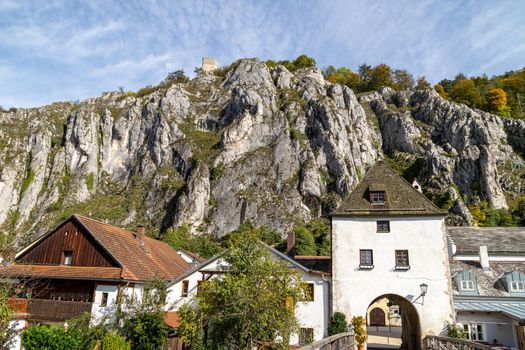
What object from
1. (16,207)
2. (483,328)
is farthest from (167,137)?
(483,328)

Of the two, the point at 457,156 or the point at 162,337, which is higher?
the point at 457,156

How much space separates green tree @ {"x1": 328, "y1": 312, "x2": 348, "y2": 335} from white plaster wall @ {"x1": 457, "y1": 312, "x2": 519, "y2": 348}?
25.9 ft

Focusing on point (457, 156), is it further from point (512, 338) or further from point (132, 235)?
point (132, 235)

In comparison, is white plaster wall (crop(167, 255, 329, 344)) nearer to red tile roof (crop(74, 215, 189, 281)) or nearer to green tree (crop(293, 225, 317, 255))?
red tile roof (crop(74, 215, 189, 281))

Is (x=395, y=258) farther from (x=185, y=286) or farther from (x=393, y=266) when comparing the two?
(x=185, y=286)

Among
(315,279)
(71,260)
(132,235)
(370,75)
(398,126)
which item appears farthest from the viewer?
(370,75)

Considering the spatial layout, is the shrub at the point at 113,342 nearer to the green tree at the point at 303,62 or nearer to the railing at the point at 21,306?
the railing at the point at 21,306

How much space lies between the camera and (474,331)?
23.7 meters

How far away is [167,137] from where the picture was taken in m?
89.9

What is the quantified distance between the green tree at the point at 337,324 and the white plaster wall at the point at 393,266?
0.66 m

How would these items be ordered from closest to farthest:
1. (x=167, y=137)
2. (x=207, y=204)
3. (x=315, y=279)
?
(x=315, y=279)
(x=207, y=204)
(x=167, y=137)

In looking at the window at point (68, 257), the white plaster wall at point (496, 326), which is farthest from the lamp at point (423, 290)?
the window at point (68, 257)

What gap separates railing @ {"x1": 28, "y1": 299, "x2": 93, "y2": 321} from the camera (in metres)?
24.0

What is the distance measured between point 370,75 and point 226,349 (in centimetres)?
12283
